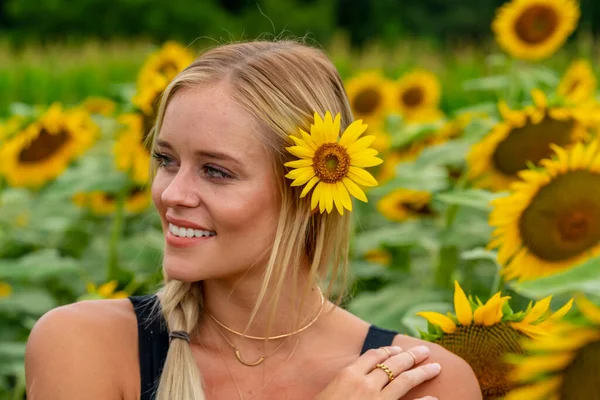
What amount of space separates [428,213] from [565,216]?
5.73ft

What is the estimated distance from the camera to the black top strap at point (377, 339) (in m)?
2.00

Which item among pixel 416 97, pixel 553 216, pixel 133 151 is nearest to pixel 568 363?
pixel 553 216

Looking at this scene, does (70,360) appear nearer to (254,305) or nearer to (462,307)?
(254,305)

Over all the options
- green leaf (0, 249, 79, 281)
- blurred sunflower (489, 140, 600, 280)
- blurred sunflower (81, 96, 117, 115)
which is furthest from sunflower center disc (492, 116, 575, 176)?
blurred sunflower (81, 96, 117, 115)

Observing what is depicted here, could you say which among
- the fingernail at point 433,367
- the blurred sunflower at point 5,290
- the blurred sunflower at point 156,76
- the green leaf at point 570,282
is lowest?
the blurred sunflower at point 5,290

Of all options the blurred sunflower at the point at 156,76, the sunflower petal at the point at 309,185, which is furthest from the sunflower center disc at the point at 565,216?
the blurred sunflower at the point at 156,76

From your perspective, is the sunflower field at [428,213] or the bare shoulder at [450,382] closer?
the bare shoulder at [450,382]

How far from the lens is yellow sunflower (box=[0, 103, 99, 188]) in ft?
11.5

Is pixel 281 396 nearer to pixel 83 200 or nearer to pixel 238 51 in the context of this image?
pixel 238 51

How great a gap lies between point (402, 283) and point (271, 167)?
1.58 metres

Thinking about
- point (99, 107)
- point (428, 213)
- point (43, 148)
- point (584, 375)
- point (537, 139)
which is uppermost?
point (584, 375)

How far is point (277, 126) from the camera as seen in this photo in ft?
6.13

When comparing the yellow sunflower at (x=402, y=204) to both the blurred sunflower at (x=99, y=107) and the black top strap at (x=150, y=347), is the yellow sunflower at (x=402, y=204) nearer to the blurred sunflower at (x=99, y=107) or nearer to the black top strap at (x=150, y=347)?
the blurred sunflower at (x=99, y=107)

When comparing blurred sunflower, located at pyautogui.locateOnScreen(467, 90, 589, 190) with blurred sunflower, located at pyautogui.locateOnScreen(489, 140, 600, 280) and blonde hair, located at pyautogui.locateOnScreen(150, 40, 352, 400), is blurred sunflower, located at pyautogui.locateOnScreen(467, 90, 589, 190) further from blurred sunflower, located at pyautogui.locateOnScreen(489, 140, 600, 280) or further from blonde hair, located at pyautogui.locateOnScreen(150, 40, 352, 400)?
blonde hair, located at pyautogui.locateOnScreen(150, 40, 352, 400)
